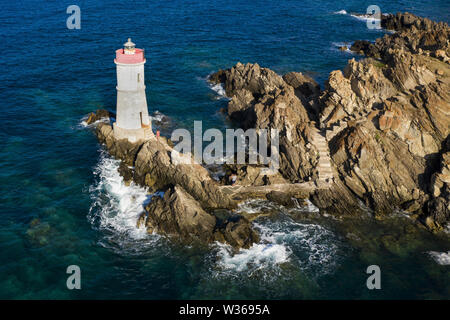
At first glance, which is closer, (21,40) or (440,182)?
(440,182)

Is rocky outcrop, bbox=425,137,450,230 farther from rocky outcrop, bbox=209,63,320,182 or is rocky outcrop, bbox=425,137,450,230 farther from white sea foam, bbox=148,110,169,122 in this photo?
white sea foam, bbox=148,110,169,122

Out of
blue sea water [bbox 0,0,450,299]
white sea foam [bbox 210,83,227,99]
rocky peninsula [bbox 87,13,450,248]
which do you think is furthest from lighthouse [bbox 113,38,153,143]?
white sea foam [bbox 210,83,227,99]

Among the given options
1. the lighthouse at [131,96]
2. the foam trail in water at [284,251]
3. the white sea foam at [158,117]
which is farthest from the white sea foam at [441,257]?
the white sea foam at [158,117]

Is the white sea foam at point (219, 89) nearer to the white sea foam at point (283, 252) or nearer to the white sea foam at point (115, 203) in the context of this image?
the white sea foam at point (115, 203)

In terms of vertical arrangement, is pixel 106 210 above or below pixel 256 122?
below

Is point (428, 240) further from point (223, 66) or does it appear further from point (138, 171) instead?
point (223, 66)

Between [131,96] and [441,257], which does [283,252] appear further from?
[131,96]

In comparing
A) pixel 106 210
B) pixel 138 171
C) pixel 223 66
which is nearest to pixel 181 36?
pixel 223 66

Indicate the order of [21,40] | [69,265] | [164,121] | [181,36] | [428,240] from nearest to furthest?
[69,265] < [428,240] < [164,121] < [21,40] < [181,36]
